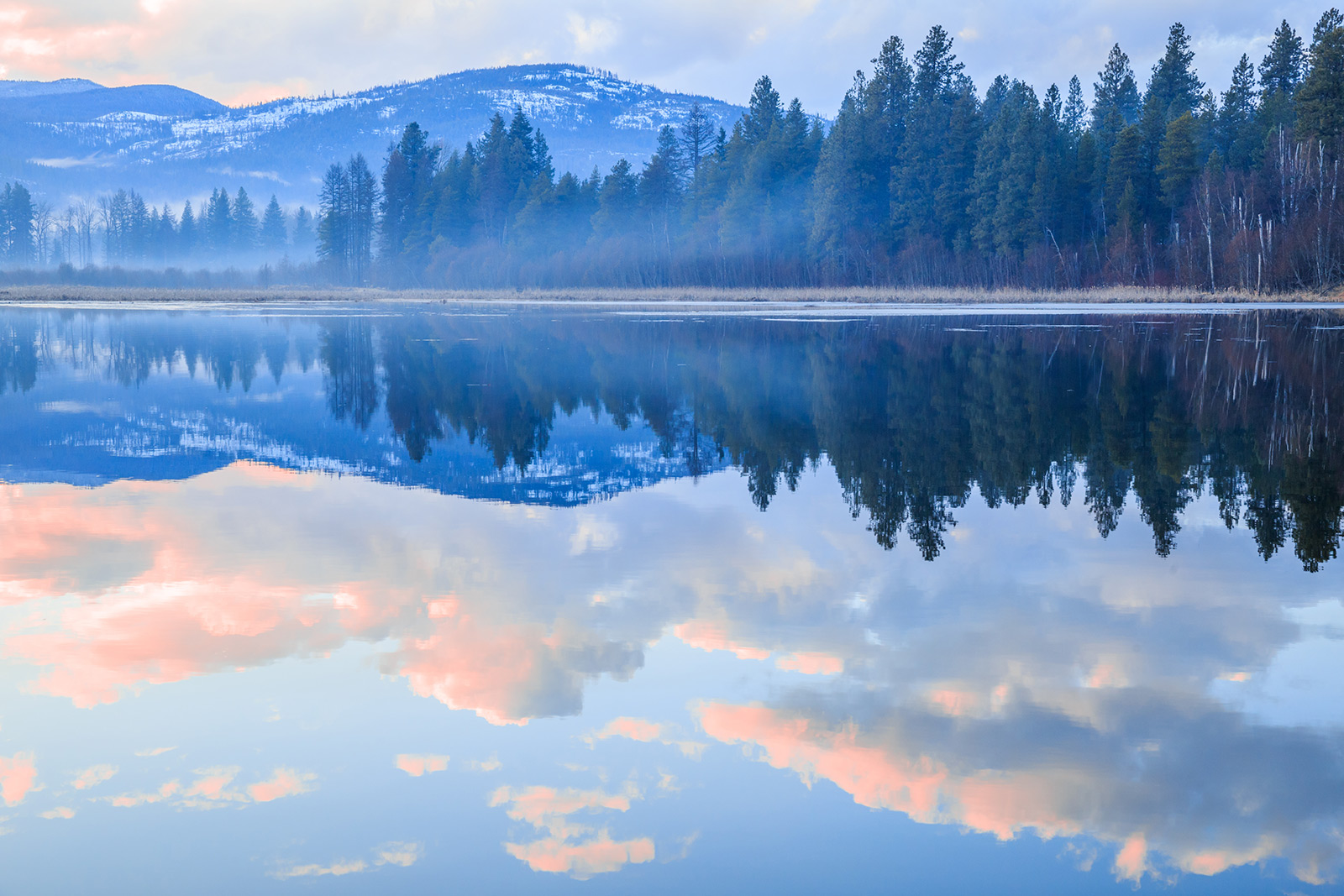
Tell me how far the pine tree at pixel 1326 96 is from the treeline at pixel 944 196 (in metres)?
0.10

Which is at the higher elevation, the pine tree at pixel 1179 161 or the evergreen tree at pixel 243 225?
the evergreen tree at pixel 243 225

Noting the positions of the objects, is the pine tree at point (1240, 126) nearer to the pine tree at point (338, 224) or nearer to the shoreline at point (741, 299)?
the shoreline at point (741, 299)

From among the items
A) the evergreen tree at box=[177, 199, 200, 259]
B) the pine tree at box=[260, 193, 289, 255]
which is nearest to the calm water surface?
the evergreen tree at box=[177, 199, 200, 259]

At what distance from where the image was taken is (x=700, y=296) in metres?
81.2

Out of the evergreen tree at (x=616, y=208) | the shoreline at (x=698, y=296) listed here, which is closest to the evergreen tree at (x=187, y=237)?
the shoreline at (x=698, y=296)

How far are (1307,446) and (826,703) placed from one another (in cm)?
1094

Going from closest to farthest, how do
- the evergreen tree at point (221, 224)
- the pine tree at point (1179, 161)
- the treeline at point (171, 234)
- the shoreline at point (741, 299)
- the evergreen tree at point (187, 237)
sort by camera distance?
the shoreline at point (741, 299), the pine tree at point (1179, 161), the evergreen tree at point (221, 224), the treeline at point (171, 234), the evergreen tree at point (187, 237)

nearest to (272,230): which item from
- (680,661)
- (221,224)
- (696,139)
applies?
(221,224)

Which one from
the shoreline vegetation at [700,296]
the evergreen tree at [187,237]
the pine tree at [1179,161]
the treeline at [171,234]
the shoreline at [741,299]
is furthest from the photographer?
the evergreen tree at [187,237]

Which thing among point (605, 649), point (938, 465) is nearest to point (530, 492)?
point (938, 465)

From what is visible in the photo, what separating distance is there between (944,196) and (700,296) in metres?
17.9

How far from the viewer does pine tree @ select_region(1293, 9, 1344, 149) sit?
62.2 m

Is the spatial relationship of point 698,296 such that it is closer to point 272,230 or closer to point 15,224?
point 272,230

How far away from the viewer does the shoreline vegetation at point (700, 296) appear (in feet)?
201
